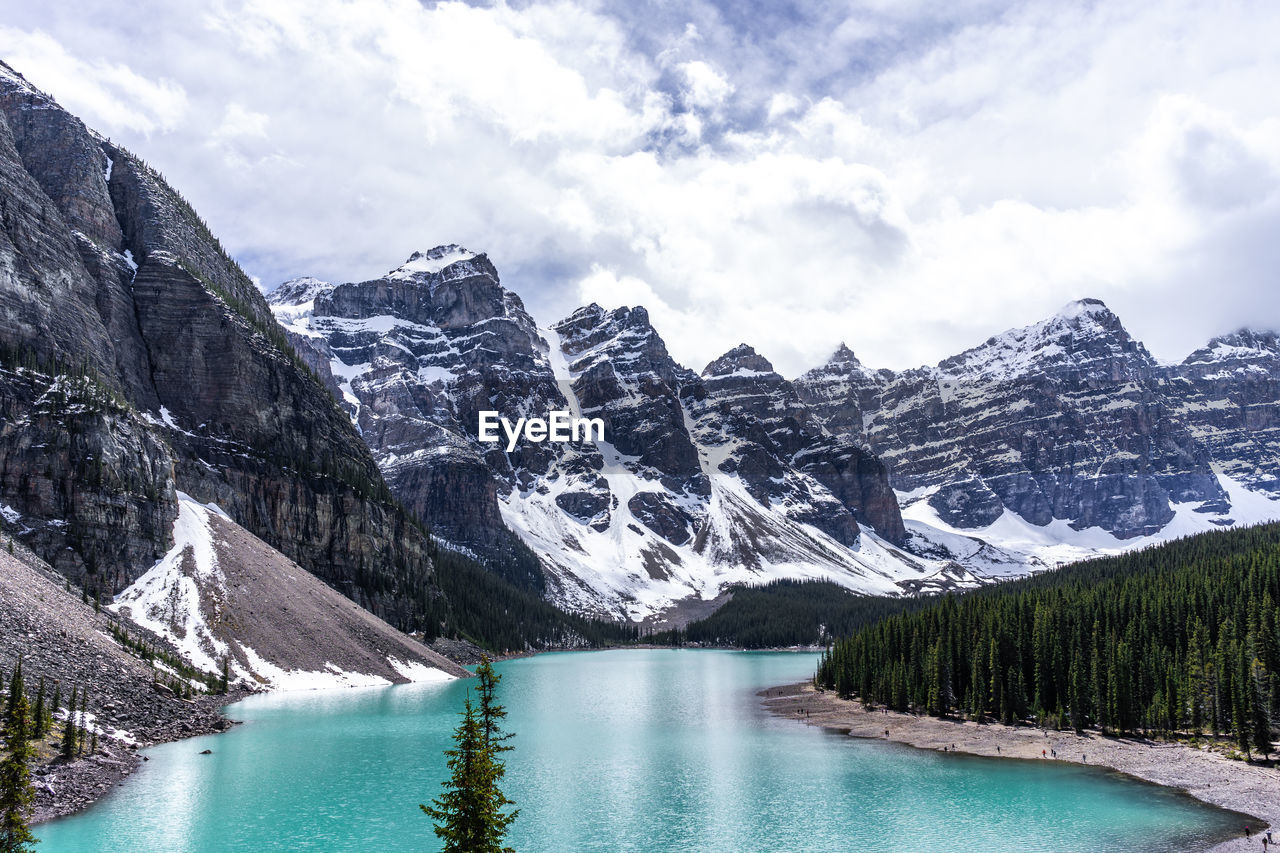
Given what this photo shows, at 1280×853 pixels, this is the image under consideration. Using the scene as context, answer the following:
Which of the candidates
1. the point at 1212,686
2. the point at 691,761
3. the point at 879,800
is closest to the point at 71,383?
the point at 691,761

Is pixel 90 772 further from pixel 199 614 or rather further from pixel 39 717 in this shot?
pixel 199 614

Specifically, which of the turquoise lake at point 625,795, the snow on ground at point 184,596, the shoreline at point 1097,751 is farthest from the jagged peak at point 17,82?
the shoreline at point 1097,751

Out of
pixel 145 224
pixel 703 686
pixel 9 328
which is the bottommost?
pixel 703 686

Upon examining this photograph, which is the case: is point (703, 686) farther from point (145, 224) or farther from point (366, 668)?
point (145, 224)

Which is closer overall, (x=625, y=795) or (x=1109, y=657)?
(x=625, y=795)

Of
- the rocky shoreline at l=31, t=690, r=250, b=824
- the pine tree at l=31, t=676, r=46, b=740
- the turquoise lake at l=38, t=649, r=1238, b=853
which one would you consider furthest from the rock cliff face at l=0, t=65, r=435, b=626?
the pine tree at l=31, t=676, r=46, b=740

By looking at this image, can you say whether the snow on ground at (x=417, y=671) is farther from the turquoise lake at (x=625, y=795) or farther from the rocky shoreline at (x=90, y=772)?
the rocky shoreline at (x=90, y=772)

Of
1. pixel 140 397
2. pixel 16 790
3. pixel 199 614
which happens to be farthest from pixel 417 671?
pixel 16 790
